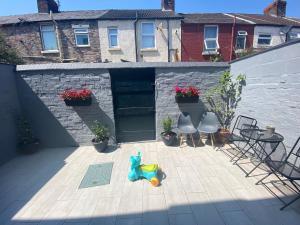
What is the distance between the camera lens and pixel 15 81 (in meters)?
3.97

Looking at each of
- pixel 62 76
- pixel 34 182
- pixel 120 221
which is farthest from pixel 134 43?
pixel 120 221

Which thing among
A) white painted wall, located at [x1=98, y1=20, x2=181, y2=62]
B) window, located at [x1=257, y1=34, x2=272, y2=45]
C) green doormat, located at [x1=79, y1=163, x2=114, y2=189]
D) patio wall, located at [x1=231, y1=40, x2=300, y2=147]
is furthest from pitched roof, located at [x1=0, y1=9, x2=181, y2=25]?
green doormat, located at [x1=79, y1=163, x2=114, y2=189]

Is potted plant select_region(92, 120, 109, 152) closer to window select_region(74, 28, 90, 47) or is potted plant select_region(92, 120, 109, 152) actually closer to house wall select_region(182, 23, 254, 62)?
window select_region(74, 28, 90, 47)

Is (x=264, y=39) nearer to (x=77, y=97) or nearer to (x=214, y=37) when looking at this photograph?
(x=214, y=37)

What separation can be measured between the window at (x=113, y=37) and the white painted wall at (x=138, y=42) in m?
0.17

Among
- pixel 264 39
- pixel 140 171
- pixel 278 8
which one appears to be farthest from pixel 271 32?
pixel 140 171

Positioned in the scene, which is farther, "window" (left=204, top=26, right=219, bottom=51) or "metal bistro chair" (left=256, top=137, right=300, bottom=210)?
"window" (left=204, top=26, right=219, bottom=51)

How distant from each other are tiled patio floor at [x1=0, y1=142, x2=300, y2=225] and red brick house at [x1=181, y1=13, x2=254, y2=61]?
786 centimetres

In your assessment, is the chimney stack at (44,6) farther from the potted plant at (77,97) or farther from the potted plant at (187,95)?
the potted plant at (187,95)

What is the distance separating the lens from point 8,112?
12.2 feet

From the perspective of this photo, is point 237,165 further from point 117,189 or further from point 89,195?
point 89,195

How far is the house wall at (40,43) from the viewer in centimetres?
872

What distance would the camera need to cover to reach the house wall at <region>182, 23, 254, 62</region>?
921 cm

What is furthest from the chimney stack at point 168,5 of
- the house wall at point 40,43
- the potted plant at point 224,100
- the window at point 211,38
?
the potted plant at point 224,100
